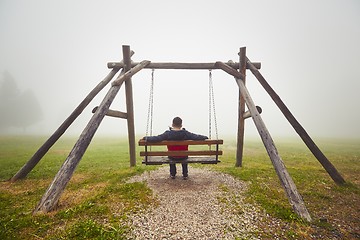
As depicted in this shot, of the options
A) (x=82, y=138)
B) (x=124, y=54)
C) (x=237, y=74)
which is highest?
(x=124, y=54)

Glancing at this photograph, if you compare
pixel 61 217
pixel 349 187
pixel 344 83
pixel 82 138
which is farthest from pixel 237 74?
pixel 344 83

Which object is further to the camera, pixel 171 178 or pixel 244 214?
pixel 171 178

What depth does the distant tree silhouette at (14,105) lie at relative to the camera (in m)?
45.0

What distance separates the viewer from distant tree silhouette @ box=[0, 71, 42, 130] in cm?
4503

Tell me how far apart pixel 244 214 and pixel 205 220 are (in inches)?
40.4

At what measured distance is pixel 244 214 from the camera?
4.62m

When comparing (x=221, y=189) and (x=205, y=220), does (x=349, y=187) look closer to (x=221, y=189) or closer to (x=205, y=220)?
(x=221, y=189)

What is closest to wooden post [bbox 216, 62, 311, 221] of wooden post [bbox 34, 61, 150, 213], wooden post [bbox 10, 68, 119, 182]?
wooden post [bbox 34, 61, 150, 213]

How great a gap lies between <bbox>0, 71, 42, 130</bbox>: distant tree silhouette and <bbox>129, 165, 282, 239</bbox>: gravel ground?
5582cm

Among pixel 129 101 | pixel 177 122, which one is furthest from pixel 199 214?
pixel 129 101

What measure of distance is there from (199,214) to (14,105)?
5861 centimetres

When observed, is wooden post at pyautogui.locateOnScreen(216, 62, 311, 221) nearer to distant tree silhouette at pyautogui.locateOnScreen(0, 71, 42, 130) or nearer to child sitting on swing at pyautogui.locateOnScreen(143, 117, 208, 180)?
child sitting on swing at pyautogui.locateOnScreen(143, 117, 208, 180)

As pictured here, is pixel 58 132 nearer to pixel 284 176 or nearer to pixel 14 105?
pixel 284 176

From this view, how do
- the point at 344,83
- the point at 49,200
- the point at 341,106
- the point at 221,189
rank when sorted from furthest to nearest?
the point at 344,83 → the point at 341,106 → the point at 221,189 → the point at 49,200
